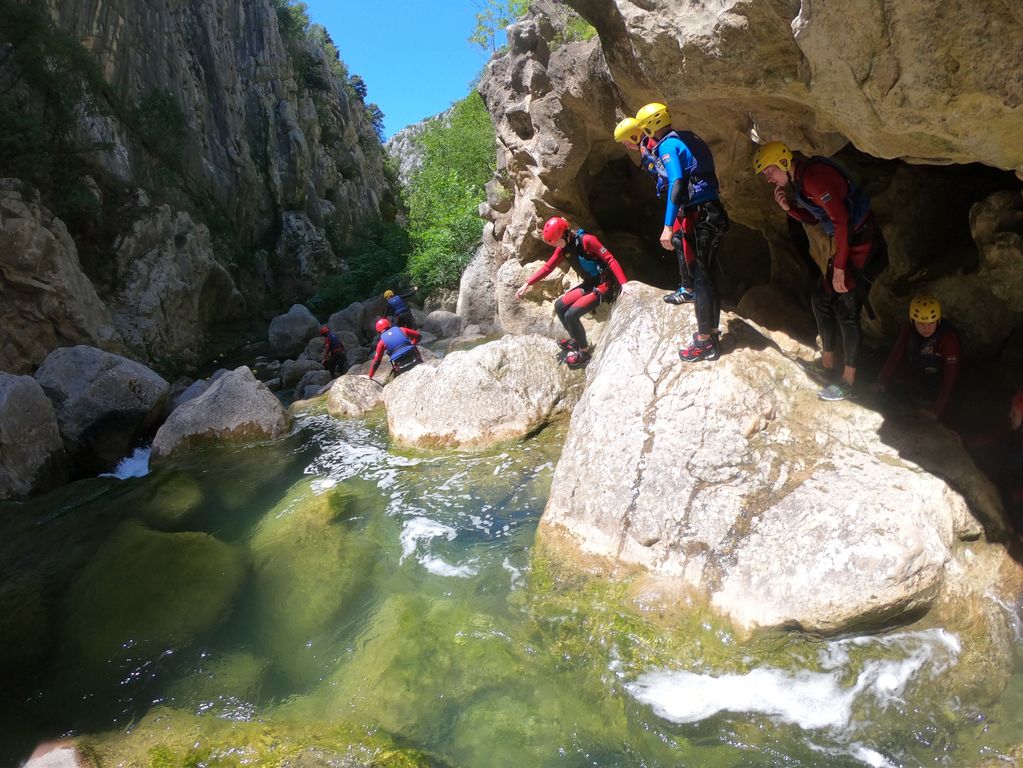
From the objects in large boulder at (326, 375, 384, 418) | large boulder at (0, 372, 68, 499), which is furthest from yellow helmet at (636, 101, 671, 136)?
large boulder at (0, 372, 68, 499)

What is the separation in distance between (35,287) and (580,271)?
12528 mm

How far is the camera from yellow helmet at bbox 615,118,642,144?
4676mm

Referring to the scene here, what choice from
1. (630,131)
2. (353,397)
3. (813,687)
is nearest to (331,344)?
(353,397)

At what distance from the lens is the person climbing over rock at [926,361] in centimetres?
450

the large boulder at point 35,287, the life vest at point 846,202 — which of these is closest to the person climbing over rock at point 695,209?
the life vest at point 846,202

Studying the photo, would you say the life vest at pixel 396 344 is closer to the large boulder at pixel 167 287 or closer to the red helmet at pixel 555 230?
the red helmet at pixel 555 230

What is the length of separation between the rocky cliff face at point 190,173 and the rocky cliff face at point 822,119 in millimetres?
12290

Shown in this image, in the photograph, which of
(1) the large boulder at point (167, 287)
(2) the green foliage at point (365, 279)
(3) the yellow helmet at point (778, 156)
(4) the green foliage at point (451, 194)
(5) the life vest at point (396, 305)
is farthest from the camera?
(2) the green foliage at point (365, 279)

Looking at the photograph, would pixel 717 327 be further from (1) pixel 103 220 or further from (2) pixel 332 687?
(1) pixel 103 220

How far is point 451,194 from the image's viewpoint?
78.1 feet

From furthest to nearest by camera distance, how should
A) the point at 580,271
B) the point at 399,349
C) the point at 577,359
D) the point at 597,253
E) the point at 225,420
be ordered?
the point at 399,349
the point at 225,420
the point at 577,359
the point at 580,271
the point at 597,253

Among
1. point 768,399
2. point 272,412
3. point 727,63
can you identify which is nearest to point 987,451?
point 768,399

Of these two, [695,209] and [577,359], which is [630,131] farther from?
[577,359]

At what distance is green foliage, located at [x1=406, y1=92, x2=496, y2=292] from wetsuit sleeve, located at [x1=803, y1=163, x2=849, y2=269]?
16.2 meters
